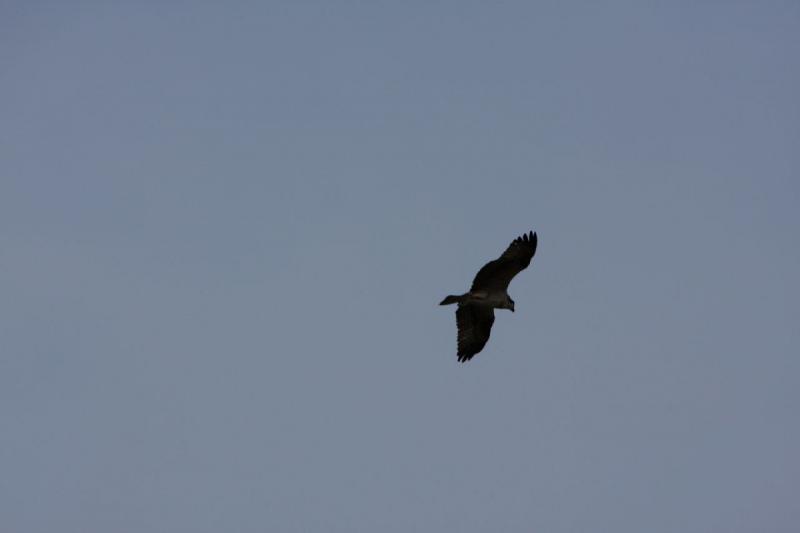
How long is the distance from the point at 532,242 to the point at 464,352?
3.52 m

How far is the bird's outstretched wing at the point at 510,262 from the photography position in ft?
114

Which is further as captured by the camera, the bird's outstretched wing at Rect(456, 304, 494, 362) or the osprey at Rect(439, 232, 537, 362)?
the bird's outstretched wing at Rect(456, 304, 494, 362)

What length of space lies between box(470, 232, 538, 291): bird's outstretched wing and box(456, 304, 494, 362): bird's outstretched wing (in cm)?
114

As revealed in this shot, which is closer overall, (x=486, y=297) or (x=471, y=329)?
(x=486, y=297)

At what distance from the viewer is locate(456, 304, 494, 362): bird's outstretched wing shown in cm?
3609

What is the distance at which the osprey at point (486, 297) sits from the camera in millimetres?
34875

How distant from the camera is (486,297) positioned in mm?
35531

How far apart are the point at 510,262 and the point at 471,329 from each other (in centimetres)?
238

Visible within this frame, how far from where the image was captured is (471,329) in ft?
119

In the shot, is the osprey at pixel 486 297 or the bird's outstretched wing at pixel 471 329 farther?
the bird's outstretched wing at pixel 471 329

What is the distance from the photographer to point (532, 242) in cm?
3491

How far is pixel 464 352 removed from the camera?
36344 mm

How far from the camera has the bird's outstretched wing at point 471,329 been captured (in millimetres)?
36094

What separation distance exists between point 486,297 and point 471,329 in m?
1.21
